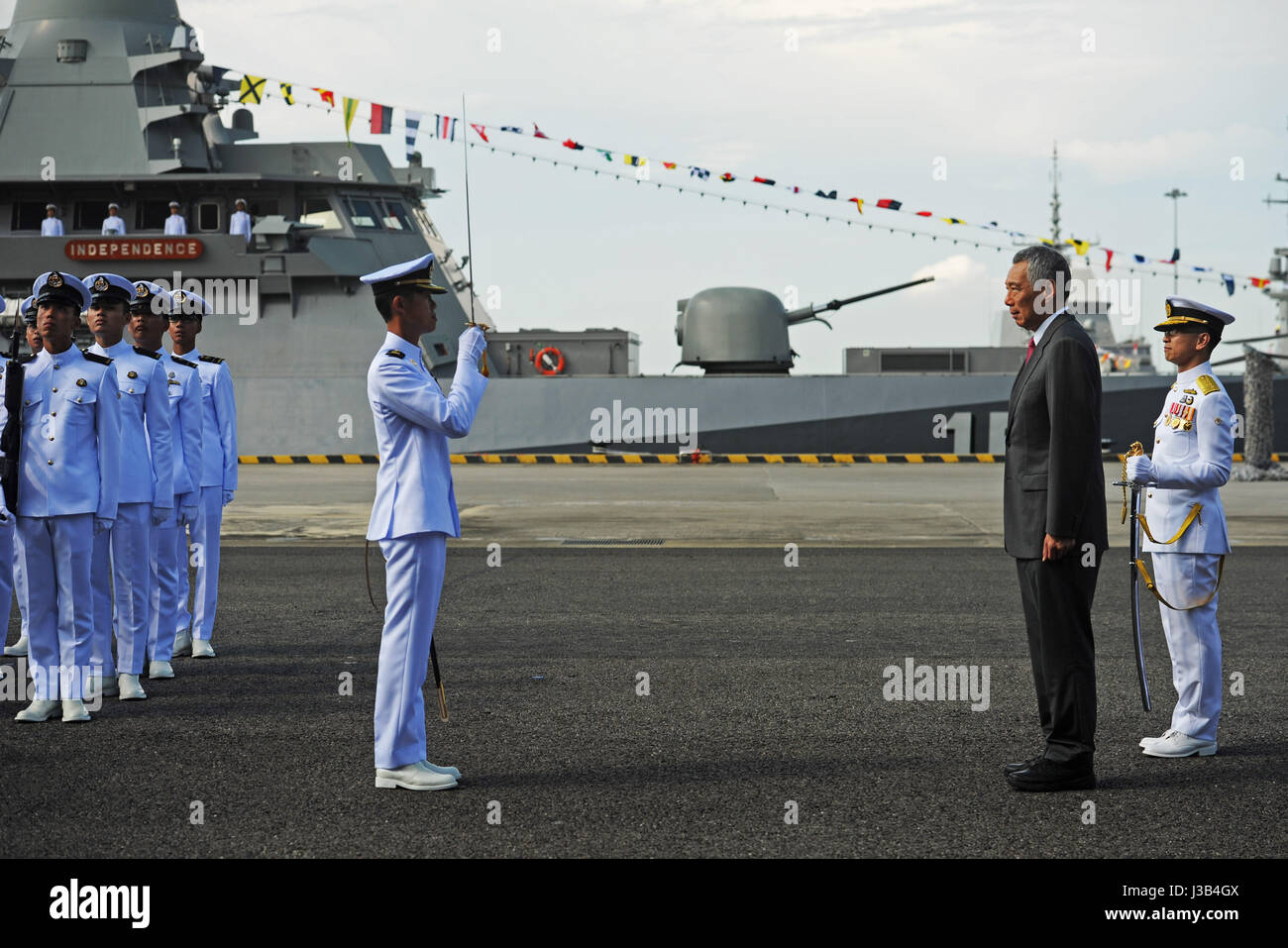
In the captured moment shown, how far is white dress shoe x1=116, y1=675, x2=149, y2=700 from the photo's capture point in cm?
668

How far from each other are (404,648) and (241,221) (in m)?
22.9

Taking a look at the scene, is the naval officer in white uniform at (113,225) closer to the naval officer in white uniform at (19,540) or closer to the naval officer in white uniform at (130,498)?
the naval officer in white uniform at (19,540)

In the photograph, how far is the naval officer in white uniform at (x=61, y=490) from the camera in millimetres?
6211

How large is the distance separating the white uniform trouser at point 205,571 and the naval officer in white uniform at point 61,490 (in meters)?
1.47

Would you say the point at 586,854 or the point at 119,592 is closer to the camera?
the point at 586,854

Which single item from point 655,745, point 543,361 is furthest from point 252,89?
point 655,745

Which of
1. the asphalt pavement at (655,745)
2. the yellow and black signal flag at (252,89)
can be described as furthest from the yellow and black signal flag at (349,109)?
the asphalt pavement at (655,745)

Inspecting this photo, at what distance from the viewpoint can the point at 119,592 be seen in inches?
277

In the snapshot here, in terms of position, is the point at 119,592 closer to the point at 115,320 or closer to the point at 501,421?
the point at 115,320

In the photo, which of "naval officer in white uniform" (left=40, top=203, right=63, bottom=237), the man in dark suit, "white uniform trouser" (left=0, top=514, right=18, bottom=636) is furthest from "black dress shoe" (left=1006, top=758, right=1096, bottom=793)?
"naval officer in white uniform" (left=40, top=203, right=63, bottom=237)

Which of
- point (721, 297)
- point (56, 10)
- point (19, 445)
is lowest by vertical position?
point (19, 445)

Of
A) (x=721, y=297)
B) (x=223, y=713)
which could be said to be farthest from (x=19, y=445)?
(x=721, y=297)

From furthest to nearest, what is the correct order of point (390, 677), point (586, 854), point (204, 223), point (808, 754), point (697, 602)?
point (204, 223) < point (697, 602) < point (808, 754) < point (390, 677) < point (586, 854)

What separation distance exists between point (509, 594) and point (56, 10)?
22.6 meters
